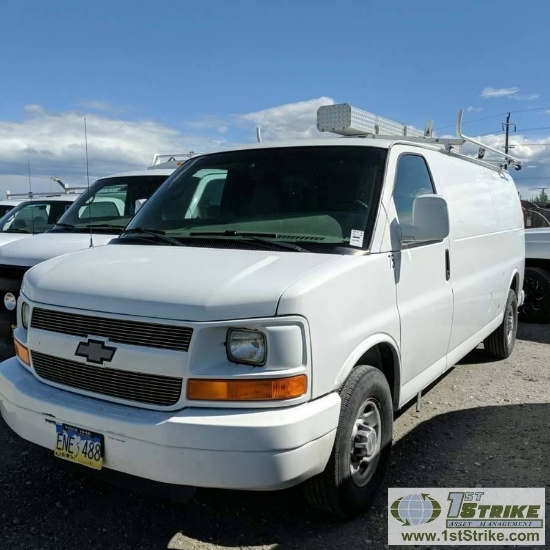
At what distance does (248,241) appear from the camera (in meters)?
3.28

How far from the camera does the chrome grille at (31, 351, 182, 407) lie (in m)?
2.59

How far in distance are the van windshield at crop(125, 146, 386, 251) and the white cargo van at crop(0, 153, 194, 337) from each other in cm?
115

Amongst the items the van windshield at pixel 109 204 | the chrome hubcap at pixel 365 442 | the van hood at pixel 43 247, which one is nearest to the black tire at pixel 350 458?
the chrome hubcap at pixel 365 442

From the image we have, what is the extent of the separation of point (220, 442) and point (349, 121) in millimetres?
3318

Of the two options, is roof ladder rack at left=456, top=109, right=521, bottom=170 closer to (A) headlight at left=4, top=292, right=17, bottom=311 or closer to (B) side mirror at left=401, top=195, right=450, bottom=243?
(B) side mirror at left=401, top=195, right=450, bottom=243

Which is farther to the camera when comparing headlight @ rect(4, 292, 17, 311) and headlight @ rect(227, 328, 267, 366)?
headlight @ rect(4, 292, 17, 311)

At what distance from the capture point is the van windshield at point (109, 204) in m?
6.50

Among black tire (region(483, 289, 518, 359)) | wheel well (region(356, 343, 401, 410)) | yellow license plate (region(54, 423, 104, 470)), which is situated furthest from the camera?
black tire (region(483, 289, 518, 359))

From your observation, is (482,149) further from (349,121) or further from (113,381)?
(113,381)

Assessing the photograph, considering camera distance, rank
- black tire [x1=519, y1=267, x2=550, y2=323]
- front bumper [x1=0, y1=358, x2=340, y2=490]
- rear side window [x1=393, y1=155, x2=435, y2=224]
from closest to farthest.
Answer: front bumper [x1=0, y1=358, x2=340, y2=490]
rear side window [x1=393, y1=155, x2=435, y2=224]
black tire [x1=519, y1=267, x2=550, y2=323]

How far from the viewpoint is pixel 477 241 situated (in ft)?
16.1

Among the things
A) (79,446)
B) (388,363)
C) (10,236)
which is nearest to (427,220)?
(388,363)

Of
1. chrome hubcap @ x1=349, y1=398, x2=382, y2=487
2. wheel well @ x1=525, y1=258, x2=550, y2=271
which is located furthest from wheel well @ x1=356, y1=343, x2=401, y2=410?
wheel well @ x1=525, y1=258, x2=550, y2=271

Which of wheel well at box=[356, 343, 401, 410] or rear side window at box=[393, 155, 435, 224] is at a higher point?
rear side window at box=[393, 155, 435, 224]
